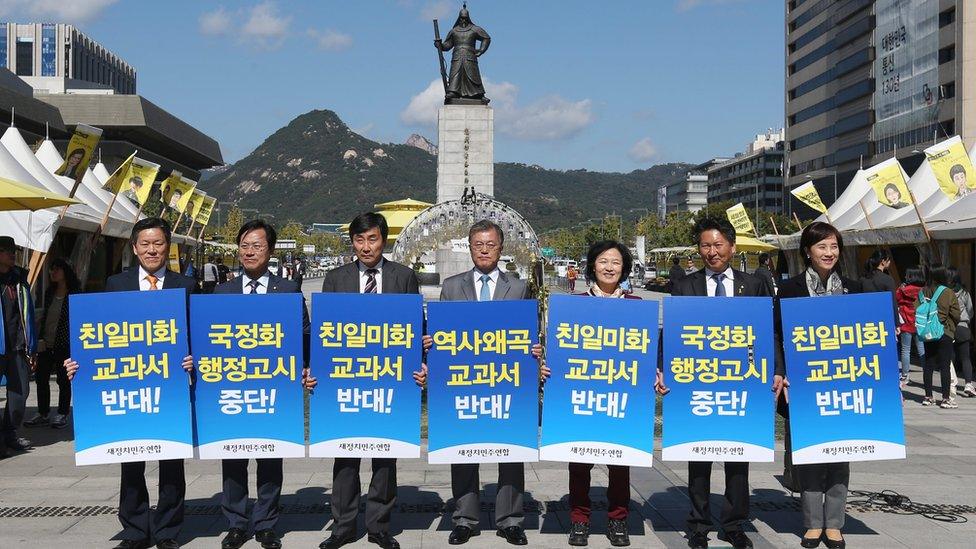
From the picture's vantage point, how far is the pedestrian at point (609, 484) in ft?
20.0

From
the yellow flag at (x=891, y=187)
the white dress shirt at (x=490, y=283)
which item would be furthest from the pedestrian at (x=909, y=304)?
the white dress shirt at (x=490, y=283)

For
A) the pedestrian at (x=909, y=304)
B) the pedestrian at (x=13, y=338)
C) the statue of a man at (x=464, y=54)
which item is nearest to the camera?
the pedestrian at (x=13, y=338)

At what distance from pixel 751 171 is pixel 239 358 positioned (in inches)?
5242

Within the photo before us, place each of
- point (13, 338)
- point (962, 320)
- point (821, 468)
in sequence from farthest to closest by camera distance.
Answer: point (962, 320), point (13, 338), point (821, 468)

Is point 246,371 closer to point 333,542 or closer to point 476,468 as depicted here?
point 333,542

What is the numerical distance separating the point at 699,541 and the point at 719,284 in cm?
165

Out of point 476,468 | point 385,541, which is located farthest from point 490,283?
point 385,541

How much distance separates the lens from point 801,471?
20.4 ft

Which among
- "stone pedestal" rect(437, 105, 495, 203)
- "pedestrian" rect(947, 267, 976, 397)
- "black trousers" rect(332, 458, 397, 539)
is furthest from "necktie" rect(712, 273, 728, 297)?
"stone pedestal" rect(437, 105, 495, 203)

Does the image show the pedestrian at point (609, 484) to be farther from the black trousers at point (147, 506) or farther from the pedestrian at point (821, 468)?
the black trousers at point (147, 506)

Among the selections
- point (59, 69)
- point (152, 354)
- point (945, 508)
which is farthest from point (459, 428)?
point (59, 69)

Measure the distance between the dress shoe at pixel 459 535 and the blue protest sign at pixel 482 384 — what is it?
44 centimetres

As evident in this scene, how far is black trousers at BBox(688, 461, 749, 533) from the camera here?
6.01 metres

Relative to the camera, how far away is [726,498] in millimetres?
6117
